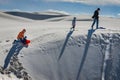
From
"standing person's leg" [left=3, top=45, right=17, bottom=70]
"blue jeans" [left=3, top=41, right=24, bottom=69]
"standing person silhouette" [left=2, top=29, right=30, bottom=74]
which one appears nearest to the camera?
"standing person's leg" [left=3, top=45, right=17, bottom=70]

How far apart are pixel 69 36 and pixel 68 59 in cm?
219

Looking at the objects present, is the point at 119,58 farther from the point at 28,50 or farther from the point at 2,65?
the point at 2,65

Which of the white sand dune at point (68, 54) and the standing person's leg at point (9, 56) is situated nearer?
A: the standing person's leg at point (9, 56)

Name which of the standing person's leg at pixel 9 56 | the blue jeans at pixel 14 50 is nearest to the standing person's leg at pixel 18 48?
the blue jeans at pixel 14 50

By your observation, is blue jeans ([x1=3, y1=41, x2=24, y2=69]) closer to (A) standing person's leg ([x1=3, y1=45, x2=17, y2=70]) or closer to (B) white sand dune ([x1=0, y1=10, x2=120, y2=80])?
(A) standing person's leg ([x1=3, y1=45, x2=17, y2=70])

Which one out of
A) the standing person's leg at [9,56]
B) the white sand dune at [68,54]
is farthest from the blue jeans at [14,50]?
the white sand dune at [68,54]

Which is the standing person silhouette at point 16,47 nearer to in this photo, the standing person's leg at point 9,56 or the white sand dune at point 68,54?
the standing person's leg at point 9,56

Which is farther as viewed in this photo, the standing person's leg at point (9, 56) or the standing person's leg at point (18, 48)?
the standing person's leg at point (18, 48)

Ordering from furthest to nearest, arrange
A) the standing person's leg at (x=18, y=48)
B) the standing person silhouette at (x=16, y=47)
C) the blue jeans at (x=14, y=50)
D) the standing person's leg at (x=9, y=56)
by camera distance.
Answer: the standing person's leg at (x=18, y=48)
the standing person silhouette at (x=16, y=47)
the blue jeans at (x=14, y=50)
the standing person's leg at (x=9, y=56)

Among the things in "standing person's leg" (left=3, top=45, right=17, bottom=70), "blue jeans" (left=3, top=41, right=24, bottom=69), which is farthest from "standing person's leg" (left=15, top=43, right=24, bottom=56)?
"standing person's leg" (left=3, top=45, right=17, bottom=70)

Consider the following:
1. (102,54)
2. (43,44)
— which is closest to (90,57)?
(102,54)

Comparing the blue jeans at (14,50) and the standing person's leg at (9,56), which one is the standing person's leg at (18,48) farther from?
the standing person's leg at (9,56)

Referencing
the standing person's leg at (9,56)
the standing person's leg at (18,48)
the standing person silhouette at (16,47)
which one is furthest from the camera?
the standing person's leg at (18,48)

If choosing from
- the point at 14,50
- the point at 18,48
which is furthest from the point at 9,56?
the point at 18,48
